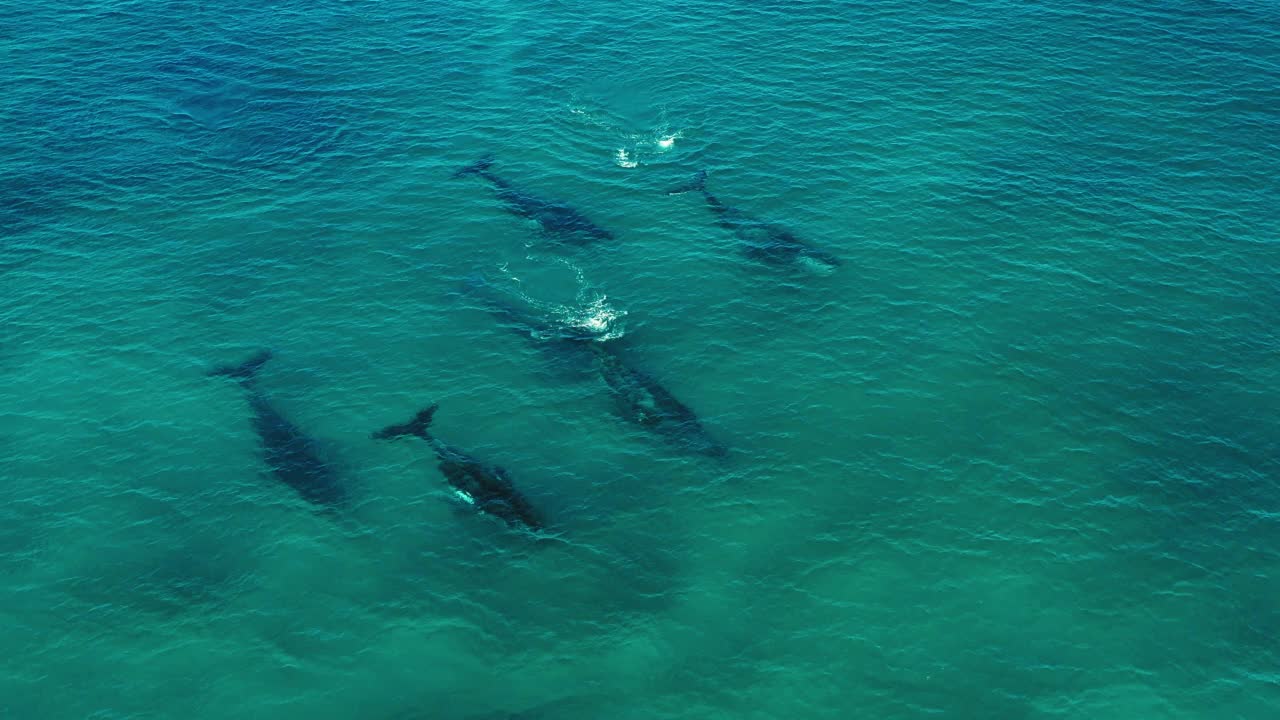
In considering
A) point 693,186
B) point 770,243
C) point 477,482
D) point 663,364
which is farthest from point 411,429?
point 693,186

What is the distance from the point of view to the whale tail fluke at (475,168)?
4889 inches

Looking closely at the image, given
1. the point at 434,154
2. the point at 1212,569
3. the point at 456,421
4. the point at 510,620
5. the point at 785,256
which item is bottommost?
the point at 510,620

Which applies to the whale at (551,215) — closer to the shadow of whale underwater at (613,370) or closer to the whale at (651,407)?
the shadow of whale underwater at (613,370)

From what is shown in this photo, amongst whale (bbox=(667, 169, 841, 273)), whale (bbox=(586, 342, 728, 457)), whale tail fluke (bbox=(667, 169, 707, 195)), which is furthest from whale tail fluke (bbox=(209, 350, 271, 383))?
whale (bbox=(667, 169, 841, 273))

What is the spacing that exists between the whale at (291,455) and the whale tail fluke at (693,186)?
1948 inches

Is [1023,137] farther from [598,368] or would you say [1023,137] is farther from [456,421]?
[456,421]

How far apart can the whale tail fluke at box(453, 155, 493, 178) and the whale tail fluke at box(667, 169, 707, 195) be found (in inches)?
873

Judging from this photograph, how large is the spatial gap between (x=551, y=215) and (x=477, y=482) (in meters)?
37.8

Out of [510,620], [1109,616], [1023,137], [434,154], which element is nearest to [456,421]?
[510,620]

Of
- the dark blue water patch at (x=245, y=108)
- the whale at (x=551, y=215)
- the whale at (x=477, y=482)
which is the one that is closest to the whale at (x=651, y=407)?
the whale at (x=477, y=482)

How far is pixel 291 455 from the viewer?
9325cm

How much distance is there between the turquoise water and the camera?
7819 centimetres

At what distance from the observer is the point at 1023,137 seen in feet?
412

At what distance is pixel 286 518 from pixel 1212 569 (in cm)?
7405
